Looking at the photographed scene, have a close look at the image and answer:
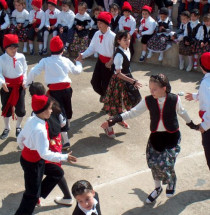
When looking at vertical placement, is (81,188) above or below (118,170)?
above

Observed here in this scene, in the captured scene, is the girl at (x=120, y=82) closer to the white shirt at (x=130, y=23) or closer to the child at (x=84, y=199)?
the child at (x=84, y=199)

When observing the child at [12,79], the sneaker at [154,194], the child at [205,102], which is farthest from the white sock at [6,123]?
the child at [205,102]

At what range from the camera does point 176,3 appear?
436 inches

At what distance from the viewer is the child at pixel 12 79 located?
6340mm

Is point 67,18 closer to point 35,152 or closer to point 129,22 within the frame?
point 129,22

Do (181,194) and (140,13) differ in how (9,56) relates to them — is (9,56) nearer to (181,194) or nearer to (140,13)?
(181,194)

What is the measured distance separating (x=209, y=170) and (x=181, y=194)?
571 mm

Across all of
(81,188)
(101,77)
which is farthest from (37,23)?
(81,188)

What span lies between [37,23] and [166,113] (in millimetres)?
6502

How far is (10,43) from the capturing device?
6316mm

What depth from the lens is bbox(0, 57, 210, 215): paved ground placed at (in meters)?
5.08

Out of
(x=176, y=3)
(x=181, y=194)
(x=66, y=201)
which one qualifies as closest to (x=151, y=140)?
(x=181, y=194)

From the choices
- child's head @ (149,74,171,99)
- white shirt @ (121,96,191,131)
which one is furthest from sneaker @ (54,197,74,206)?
child's head @ (149,74,171,99)

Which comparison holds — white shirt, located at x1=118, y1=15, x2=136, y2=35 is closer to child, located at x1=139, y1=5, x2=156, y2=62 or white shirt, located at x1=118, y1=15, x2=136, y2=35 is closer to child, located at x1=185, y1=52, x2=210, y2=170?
child, located at x1=139, y1=5, x2=156, y2=62
